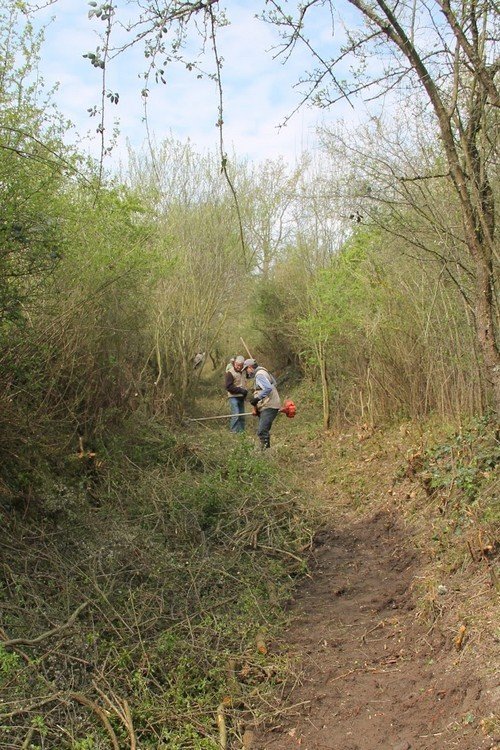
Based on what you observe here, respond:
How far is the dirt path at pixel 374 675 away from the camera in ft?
15.3

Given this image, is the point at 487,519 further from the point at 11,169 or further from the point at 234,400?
the point at 234,400

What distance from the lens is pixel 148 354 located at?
13.6 metres

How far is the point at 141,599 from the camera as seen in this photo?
6.45 meters

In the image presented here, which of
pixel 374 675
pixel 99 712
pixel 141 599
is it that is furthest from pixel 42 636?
pixel 374 675

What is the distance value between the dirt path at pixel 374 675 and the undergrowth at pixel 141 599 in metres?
0.32

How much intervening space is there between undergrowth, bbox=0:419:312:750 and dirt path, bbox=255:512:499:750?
0.32m

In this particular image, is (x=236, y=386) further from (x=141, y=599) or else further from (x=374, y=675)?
(x=374, y=675)

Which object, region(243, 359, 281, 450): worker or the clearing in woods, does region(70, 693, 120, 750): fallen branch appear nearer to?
the clearing in woods

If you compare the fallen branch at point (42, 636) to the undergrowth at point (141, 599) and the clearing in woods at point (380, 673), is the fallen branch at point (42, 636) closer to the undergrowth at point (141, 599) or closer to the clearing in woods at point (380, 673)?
the undergrowth at point (141, 599)

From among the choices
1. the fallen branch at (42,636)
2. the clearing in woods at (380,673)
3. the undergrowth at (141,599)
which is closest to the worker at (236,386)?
the undergrowth at (141,599)

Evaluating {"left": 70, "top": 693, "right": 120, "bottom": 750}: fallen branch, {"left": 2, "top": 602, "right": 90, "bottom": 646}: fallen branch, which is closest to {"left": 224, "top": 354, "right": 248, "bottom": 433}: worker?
{"left": 2, "top": 602, "right": 90, "bottom": 646}: fallen branch

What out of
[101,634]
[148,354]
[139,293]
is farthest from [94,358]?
[148,354]

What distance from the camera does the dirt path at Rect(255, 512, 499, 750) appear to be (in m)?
4.65

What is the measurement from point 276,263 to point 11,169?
16.6m
